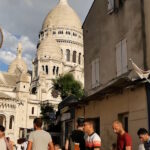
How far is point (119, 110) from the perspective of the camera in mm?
11227

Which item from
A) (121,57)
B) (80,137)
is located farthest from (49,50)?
(80,137)

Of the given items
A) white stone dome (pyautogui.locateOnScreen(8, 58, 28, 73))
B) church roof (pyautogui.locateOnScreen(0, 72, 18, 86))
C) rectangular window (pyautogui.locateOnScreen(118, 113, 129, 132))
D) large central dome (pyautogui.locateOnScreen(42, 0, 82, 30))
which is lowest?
rectangular window (pyautogui.locateOnScreen(118, 113, 129, 132))

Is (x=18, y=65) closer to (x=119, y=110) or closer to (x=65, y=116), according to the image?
(x=65, y=116)

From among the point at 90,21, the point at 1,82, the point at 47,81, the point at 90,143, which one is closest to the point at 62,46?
the point at 47,81

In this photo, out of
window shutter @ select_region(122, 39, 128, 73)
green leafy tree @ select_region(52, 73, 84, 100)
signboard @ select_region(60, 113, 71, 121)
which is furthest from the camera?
green leafy tree @ select_region(52, 73, 84, 100)

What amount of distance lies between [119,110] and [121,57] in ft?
11.3

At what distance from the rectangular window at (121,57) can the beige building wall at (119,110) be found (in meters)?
1.78

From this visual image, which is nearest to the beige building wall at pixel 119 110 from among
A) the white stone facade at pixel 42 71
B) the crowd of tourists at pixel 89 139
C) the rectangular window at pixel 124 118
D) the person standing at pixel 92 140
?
the rectangular window at pixel 124 118

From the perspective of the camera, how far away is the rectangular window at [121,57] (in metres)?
13.5

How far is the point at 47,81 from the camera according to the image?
84.9 m

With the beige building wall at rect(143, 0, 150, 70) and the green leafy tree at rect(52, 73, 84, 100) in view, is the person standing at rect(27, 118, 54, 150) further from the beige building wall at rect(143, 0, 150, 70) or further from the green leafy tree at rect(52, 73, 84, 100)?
the green leafy tree at rect(52, 73, 84, 100)

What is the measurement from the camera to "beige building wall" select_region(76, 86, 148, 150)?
980 centimetres

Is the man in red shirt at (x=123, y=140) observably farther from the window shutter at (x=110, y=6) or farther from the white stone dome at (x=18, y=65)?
the white stone dome at (x=18, y=65)

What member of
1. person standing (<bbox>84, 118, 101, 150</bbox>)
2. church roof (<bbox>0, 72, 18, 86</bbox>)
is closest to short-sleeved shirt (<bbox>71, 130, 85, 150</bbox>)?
person standing (<bbox>84, 118, 101, 150</bbox>)
